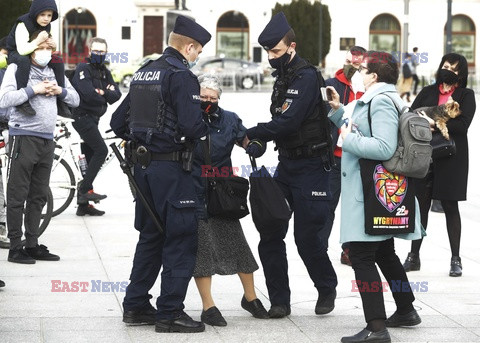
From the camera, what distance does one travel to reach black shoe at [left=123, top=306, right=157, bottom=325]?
21.8ft

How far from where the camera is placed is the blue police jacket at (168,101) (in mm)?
6258

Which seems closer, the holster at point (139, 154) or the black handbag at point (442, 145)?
the holster at point (139, 154)

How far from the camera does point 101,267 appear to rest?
856 centimetres

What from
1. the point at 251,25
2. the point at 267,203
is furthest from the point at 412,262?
the point at 251,25

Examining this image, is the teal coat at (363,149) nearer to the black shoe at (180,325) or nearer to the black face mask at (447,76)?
the black shoe at (180,325)

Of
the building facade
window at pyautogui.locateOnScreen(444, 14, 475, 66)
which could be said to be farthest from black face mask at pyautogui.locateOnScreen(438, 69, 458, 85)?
window at pyautogui.locateOnScreen(444, 14, 475, 66)

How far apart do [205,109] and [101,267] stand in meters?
2.32

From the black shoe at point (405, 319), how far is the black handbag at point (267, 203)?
881 mm

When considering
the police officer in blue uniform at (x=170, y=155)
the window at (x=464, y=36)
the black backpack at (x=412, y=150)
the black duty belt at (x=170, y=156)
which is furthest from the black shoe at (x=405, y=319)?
the window at (x=464, y=36)

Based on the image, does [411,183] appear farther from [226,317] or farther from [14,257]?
[14,257]

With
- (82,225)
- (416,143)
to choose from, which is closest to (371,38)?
(82,225)

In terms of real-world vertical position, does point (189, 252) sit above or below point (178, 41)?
below

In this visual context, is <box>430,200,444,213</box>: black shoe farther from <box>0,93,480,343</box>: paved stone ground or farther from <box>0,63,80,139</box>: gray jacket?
<box>0,63,80,139</box>: gray jacket

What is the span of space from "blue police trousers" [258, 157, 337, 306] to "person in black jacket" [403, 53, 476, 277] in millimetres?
1728
